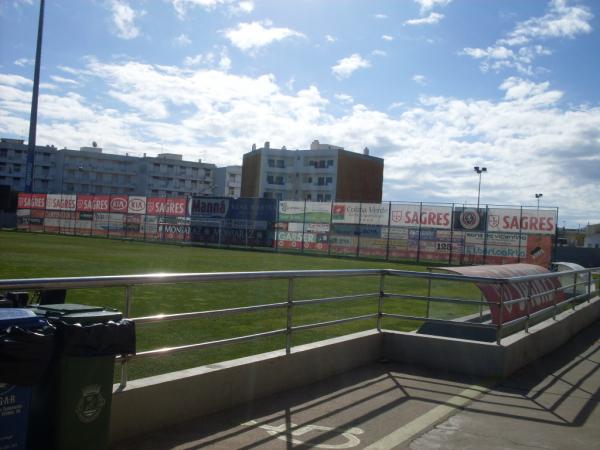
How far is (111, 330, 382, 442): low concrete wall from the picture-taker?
16.0 feet

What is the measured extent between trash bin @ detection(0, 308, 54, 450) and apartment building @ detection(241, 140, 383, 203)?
343ft

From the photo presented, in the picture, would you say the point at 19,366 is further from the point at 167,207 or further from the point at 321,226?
the point at 167,207

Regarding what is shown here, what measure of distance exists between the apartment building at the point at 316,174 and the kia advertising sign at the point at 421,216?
65.7 metres

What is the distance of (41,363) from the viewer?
12.2 feet

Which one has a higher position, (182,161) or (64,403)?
(182,161)

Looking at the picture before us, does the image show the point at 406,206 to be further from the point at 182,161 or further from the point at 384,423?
the point at 182,161

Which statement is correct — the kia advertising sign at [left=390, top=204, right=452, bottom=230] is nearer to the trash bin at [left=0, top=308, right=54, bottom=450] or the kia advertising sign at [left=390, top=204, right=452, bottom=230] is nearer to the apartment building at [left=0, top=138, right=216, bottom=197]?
the trash bin at [left=0, top=308, right=54, bottom=450]

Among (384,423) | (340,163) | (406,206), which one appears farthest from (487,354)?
(340,163)

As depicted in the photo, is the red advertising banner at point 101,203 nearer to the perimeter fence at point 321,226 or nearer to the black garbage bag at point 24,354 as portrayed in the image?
the perimeter fence at point 321,226

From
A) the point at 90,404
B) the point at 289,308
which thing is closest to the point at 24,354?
the point at 90,404

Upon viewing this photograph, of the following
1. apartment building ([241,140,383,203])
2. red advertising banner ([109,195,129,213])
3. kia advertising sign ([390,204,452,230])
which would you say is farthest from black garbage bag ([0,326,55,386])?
apartment building ([241,140,383,203])

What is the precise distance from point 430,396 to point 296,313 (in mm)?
6474

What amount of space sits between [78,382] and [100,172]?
133 m

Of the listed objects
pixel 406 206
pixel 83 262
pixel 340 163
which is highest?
pixel 340 163
